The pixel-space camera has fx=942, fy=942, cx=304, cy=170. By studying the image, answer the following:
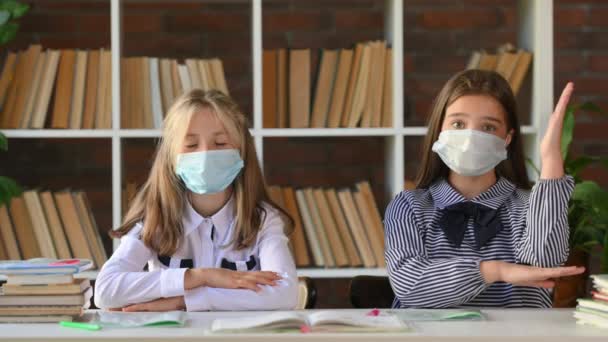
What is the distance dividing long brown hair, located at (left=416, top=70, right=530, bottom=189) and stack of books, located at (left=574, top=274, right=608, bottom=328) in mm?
601

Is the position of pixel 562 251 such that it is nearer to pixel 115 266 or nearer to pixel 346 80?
pixel 115 266

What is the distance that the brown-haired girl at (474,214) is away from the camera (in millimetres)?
2047

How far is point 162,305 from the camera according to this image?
2.12m

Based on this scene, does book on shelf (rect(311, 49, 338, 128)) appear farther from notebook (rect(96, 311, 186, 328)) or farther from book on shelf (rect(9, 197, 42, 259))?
notebook (rect(96, 311, 186, 328))

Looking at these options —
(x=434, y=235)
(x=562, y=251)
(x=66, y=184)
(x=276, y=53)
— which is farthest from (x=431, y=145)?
(x=66, y=184)

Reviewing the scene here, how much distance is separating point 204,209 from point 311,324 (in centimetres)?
80

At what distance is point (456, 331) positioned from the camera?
1.61 meters

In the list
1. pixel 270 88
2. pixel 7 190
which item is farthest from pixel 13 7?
pixel 270 88

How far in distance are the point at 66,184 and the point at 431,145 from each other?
1.70m

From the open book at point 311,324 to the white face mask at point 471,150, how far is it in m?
0.62

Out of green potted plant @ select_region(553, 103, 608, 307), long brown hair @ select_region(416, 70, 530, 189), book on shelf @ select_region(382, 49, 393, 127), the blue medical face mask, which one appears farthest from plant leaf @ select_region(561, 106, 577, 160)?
the blue medical face mask

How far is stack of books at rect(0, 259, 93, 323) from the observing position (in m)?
1.78

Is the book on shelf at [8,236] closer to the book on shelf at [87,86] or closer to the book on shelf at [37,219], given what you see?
the book on shelf at [37,219]

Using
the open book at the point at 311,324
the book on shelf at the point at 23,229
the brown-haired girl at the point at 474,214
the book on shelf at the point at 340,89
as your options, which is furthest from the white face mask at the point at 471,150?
the book on shelf at the point at 23,229
